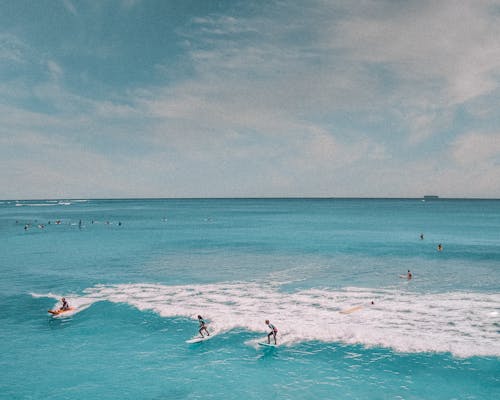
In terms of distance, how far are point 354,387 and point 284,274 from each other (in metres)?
26.4

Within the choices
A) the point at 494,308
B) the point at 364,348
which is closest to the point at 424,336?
the point at 364,348

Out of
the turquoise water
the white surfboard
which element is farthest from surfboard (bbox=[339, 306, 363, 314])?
the white surfboard

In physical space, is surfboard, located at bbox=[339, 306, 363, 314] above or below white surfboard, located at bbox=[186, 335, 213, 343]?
above

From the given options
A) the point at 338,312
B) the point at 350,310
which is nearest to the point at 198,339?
the point at 338,312

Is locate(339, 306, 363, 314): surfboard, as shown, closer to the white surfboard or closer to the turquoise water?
the turquoise water

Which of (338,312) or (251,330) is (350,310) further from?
(251,330)

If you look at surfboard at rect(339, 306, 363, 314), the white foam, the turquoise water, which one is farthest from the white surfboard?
surfboard at rect(339, 306, 363, 314)

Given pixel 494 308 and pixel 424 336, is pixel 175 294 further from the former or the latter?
pixel 494 308

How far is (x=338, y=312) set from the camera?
30.6 metres

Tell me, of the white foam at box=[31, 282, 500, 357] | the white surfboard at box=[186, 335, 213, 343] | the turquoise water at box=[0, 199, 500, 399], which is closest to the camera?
the turquoise water at box=[0, 199, 500, 399]

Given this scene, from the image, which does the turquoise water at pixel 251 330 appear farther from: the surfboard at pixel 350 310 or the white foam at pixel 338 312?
the surfboard at pixel 350 310

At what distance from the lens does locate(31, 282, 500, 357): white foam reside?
25188mm

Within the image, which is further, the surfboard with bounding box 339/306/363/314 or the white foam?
the surfboard with bounding box 339/306/363/314

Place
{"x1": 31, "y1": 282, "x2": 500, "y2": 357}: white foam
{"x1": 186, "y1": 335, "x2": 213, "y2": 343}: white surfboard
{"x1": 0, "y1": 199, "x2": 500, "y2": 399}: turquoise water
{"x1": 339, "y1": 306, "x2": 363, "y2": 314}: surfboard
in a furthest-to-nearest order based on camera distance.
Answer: {"x1": 339, "y1": 306, "x2": 363, "y2": 314}: surfboard → {"x1": 186, "y1": 335, "x2": 213, "y2": 343}: white surfboard → {"x1": 31, "y1": 282, "x2": 500, "y2": 357}: white foam → {"x1": 0, "y1": 199, "x2": 500, "y2": 399}: turquoise water
